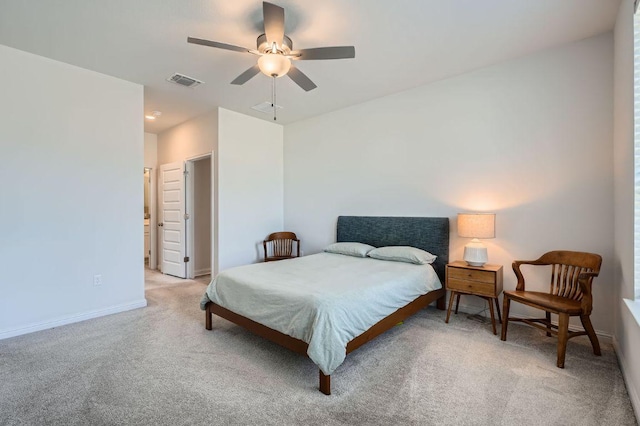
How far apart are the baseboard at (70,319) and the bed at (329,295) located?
1.31 metres

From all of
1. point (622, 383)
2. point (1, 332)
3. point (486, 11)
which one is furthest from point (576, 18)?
point (1, 332)

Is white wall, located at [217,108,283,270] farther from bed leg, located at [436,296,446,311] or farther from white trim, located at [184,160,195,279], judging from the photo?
bed leg, located at [436,296,446,311]

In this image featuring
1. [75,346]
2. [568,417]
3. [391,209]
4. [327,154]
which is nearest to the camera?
[568,417]

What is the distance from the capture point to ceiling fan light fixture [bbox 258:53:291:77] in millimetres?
2355

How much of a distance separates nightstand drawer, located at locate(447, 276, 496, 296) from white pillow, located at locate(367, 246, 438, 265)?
32 cm

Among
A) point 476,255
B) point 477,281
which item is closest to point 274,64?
point 476,255

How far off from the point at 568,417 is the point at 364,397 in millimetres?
1171

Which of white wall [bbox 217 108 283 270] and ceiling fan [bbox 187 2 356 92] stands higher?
ceiling fan [bbox 187 2 356 92]

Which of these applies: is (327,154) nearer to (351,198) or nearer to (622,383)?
(351,198)

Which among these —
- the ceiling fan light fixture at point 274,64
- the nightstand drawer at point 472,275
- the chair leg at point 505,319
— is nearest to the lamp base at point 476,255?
the nightstand drawer at point 472,275

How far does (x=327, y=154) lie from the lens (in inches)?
190

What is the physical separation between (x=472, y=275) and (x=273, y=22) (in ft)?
9.45

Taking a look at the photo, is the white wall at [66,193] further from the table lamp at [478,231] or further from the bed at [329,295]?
the table lamp at [478,231]

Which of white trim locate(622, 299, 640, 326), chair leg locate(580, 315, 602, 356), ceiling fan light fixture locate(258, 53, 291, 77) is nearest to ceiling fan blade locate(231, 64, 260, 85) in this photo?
ceiling fan light fixture locate(258, 53, 291, 77)
